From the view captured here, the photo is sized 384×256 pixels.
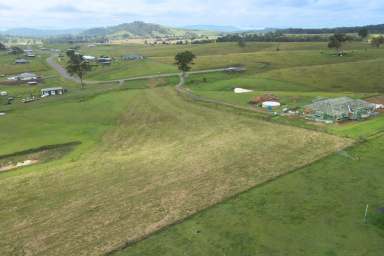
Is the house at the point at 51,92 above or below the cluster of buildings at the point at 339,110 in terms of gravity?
below

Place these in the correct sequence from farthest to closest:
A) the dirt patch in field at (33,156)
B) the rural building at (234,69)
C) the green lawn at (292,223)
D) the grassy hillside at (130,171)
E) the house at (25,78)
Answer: the house at (25,78), the rural building at (234,69), the dirt patch in field at (33,156), the grassy hillside at (130,171), the green lawn at (292,223)

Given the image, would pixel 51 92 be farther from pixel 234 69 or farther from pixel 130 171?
pixel 130 171

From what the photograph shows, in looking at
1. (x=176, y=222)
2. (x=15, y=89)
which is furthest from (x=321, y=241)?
(x=15, y=89)

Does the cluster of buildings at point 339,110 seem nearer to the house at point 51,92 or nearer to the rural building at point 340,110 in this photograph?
the rural building at point 340,110

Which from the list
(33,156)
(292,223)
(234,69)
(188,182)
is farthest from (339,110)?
(234,69)

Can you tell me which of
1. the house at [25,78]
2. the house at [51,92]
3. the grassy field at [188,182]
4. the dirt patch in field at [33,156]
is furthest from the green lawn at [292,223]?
the house at [25,78]

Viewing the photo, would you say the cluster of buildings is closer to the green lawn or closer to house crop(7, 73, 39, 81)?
the green lawn
